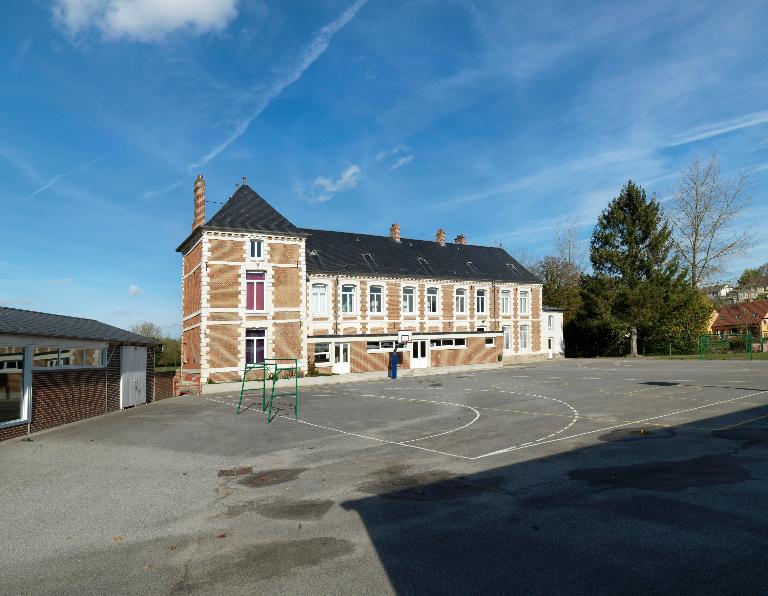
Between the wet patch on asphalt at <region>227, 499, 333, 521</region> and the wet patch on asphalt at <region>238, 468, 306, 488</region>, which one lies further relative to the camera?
the wet patch on asphalt at <region>238, 468, 306, 488</region>

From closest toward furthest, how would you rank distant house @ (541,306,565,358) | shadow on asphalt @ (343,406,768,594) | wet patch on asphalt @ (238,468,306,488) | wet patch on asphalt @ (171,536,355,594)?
shadow on asphalt @ (343,406,768,594) < wet patch on asphalt @ (171,536,355,594) < wet patch on asphalt @ (238,468,306,488) < distant house @ (541,306,565,358)

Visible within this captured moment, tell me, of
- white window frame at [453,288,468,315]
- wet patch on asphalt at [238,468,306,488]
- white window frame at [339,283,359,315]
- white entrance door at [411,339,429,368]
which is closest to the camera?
wet patch on asphalt at [238,468,306,488]

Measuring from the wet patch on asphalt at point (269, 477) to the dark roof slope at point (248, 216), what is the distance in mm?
21889

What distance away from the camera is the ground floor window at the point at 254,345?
1190 inches

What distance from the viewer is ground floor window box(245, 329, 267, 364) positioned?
99.2 feet

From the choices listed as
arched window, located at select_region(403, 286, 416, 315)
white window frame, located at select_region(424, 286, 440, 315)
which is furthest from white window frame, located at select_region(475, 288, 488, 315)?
arched window, located at select_region(403, 286, 416, 315)

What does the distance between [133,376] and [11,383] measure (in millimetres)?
7462

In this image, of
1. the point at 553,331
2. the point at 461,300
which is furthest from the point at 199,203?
the point at 553,331

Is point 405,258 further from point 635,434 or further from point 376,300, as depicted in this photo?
point 635,434

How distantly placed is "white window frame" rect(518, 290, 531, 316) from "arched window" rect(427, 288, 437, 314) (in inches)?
353

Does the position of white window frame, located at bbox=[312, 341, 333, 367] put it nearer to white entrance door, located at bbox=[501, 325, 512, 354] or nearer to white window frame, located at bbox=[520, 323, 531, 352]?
white entrance door, located at bbox=[501, 325, 512, 354]

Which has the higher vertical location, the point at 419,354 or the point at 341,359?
the point at 419,354

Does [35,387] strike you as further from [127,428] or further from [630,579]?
[630,579]

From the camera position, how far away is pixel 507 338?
45.7 m
